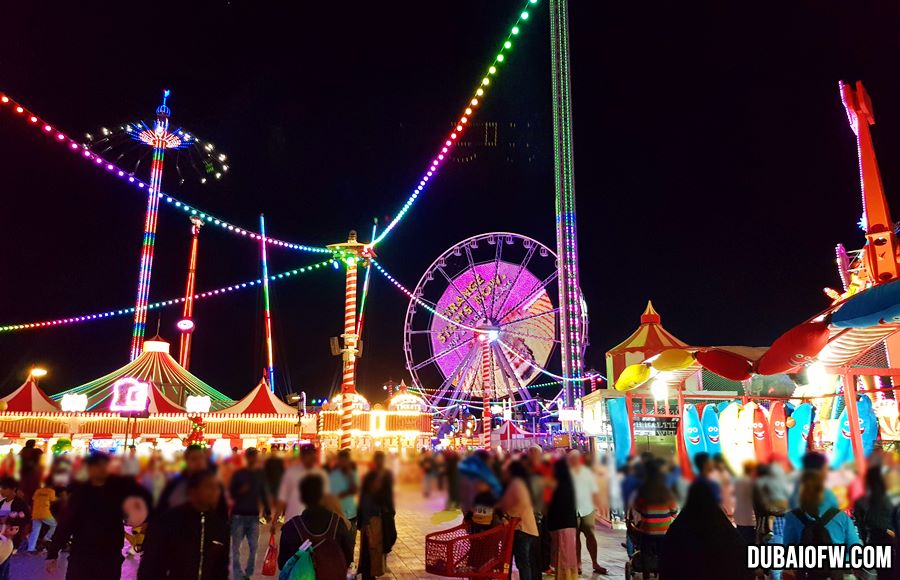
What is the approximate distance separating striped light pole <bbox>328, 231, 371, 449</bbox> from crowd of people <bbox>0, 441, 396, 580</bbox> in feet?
29.0

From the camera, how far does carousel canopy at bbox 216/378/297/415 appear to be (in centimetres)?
2203

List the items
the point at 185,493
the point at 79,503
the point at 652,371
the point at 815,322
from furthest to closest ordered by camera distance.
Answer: the point at 652,371 < the point at 815,322 < the point at 79,503 < the point at 185,493

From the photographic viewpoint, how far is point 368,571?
20.0ft

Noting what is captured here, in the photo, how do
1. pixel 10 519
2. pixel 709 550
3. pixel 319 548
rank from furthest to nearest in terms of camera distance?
pixel 10 519
pixel 319 548
pixel 709 550

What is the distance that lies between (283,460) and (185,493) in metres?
0.34

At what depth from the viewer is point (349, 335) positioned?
45.9 feet

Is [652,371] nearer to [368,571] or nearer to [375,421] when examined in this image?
[368,571]

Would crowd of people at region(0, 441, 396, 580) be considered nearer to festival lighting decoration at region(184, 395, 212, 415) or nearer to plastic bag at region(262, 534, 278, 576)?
plastic bag at region(262, 534, 278, 576)

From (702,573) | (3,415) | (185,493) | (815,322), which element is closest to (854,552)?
(702,573)

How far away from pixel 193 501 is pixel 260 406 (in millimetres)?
21826

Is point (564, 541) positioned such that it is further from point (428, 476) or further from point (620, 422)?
point (620, 422)

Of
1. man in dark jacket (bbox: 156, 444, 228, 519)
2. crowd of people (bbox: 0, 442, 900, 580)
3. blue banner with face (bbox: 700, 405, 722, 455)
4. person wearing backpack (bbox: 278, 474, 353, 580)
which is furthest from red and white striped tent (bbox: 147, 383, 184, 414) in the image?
man in dark jacket (bbox: 156, 444, 228, 519)

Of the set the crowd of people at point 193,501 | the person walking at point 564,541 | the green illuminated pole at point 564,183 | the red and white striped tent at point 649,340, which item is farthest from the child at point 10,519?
the green illuminated pole at point 564,183

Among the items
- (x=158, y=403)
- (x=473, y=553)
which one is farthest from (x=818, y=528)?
(x=158, y=403)
